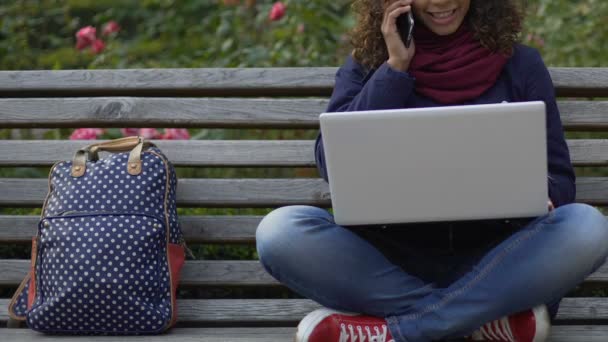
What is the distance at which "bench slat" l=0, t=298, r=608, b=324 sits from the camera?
8.64 feet

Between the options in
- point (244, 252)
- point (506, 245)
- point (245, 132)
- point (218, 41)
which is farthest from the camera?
point (218, 41)

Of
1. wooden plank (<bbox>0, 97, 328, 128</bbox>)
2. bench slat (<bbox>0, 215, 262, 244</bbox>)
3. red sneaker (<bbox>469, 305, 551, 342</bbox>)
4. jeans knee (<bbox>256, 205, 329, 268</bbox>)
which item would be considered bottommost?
bench slat (<bbox>0, 215, 262, 244</bbox>)

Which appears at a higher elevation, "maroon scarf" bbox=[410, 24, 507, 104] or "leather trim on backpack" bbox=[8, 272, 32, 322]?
"maroon scarf" bbox=[410, 24, 507, 104]

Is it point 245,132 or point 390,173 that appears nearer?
point 390,173

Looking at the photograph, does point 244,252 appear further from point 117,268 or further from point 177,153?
point 117,268

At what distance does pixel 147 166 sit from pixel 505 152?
95 centimetres

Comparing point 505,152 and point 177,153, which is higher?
point 505,152

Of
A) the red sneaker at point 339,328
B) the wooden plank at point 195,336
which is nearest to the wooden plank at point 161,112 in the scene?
the wooden plank at point 195,336

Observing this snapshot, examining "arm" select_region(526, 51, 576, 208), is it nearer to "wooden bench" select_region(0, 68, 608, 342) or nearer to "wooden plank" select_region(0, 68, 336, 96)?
"wooden bench" select_region(0, 68, 608, 342)

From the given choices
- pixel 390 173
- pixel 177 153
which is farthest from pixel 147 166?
pixel 390 173

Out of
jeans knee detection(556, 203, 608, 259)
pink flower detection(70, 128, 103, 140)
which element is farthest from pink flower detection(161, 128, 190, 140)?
jeans knee detection(556, 203, 608, 259)

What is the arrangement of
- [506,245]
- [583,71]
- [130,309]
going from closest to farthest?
[506,245], [130,309], [583,71]

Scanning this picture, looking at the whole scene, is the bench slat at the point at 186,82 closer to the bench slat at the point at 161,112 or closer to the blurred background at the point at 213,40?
the bench slat at the point at 161,112

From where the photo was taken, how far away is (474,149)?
193cm
